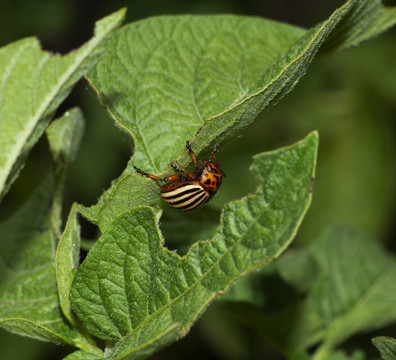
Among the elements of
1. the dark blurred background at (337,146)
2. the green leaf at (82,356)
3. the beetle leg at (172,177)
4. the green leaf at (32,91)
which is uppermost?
the green leaf at (32,91)

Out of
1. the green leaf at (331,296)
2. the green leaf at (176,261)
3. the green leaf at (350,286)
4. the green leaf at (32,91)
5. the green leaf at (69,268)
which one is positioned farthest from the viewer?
the green leaf at (350,286)

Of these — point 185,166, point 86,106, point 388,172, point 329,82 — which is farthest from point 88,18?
point 185,166

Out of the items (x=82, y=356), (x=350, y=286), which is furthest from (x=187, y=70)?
(x=350, y=286)

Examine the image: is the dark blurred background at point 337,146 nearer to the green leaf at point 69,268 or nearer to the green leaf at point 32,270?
the green leaf at point 32,270

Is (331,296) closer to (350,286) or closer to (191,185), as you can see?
(350,286)

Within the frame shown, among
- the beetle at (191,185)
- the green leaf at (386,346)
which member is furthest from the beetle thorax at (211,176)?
the green leaf at (386,346)

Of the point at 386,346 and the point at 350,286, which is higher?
the point at 386,346
